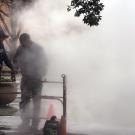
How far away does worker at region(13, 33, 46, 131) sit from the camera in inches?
430

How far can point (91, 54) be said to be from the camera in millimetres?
13320

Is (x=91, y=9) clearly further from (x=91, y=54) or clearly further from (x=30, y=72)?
(x=91, y=54)

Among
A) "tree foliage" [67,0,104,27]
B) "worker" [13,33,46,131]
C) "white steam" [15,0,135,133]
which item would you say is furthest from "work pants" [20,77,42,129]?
"tree foliage" [67,0,104,27]

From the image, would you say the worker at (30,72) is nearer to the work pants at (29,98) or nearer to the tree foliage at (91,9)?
the work pants at (29,98)

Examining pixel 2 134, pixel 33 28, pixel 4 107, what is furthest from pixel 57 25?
pixel 2 134

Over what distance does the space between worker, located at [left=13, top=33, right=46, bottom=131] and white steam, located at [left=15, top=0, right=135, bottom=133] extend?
1189 millimetres

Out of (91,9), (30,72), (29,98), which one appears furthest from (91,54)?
(91,9)

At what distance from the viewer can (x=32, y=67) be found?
36.2 ft

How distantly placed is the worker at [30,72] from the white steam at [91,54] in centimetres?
119

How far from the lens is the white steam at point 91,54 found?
12.5m

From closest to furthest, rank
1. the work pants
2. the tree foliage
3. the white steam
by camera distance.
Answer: the tree foliage → the work pants → the white steam

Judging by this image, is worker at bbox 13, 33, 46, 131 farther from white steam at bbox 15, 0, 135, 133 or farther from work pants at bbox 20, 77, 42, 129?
white steam at bbox 15, 0, 135, 133

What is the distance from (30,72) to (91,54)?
8.36ft

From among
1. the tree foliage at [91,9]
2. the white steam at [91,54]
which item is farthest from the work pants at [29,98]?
the tree foliage at [91,9]
